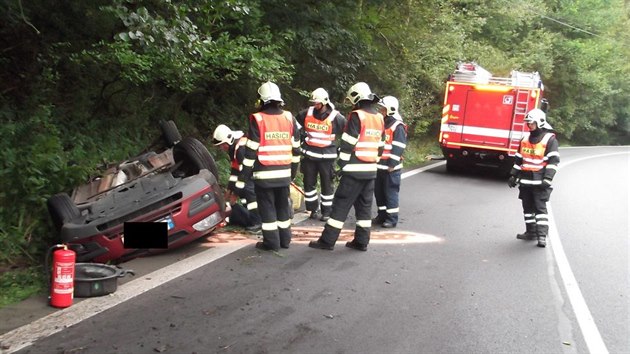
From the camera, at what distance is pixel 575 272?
6.23m

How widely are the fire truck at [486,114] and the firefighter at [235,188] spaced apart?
831 cm

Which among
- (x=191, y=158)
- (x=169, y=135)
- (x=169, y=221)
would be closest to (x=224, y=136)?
(x=191, y=158)

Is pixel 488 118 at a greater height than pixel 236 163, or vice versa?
pixel 488 118

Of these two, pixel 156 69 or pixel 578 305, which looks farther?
pixel 156 69

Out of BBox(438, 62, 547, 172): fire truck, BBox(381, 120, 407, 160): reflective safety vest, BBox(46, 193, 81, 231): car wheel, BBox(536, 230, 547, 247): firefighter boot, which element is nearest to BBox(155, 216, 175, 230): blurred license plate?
BBox(46, 193, 81, 231): car wheel

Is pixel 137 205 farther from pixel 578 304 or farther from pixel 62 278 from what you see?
pixel 578 304

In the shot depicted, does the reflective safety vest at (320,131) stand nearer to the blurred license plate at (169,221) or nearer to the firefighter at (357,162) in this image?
the firefighter at (357,162)

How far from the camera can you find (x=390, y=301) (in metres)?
4.84

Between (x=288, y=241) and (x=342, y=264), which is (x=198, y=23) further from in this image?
(x=342, y=264)

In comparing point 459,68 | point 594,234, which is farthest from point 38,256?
point 459,68

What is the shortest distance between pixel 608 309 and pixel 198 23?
232 inches

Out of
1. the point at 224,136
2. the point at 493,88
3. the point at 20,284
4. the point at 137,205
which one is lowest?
the point at 20,284

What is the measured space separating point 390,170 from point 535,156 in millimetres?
1959

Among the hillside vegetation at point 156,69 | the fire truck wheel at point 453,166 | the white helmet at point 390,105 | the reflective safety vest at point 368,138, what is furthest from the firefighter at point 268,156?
the fire truck wheel at point 453,166
